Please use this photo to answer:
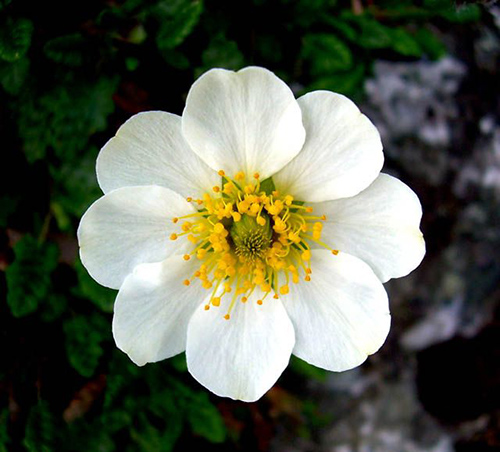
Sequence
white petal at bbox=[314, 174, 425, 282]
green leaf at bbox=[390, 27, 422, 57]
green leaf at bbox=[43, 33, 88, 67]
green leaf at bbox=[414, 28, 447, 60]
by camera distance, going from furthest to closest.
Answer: green leaf at bbox=[414, 28, 447, 60] < green leaf at bbox=[390, 27, 422, 57] < green leaf at bbox=[43, 33, 88, 67] < white petal at bbox=[314, 174, 425, 282]

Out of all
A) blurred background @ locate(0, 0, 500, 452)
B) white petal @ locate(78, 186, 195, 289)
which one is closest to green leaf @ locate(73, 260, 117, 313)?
blurred background @ locate(0, 0, 500, 452)

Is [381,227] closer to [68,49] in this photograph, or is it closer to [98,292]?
[98,292]

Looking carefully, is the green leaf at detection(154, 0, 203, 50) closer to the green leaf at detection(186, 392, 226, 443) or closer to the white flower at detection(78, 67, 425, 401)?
the white flower at detection(78, 67, 425, 401)

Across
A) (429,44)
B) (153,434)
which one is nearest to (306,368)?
(153,434)

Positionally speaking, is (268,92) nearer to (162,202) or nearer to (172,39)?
(162,202)

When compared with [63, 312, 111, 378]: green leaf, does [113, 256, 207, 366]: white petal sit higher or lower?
higher

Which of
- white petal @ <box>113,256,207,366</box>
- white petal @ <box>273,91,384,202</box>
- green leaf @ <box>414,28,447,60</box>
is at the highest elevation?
white petal @ <box>273,91,384,202</box>

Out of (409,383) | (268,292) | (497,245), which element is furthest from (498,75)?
(268,292)

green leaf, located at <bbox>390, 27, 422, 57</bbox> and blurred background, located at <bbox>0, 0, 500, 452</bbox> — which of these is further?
green leaf, located at <bbox>390, 27, 422, 57</bbox>
